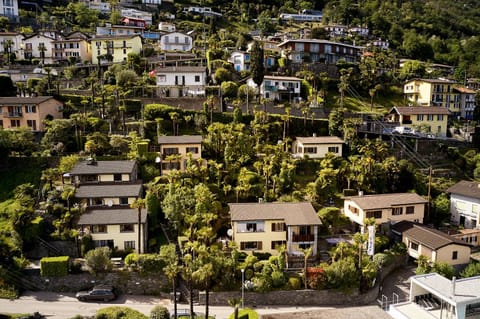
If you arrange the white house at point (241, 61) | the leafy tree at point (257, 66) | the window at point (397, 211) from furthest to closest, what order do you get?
the white house at point (241, 61), the leafy tree at point (257, 66), the window at point (397, 211)

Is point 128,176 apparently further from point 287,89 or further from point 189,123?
point 287,89

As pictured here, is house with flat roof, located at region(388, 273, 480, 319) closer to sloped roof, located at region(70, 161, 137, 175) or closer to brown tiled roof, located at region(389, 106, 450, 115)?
sloped roof, located at region(70, 161, 137, 175)

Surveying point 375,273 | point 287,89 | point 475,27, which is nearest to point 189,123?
point 287,89

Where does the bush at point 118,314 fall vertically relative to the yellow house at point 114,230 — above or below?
below

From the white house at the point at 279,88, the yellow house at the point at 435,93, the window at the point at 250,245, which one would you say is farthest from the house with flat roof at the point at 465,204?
the white house at the point at 279,88

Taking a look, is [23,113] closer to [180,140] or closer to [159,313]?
[180,140]

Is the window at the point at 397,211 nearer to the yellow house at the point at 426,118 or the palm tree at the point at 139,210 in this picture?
the yellow house at the point at 426,118
